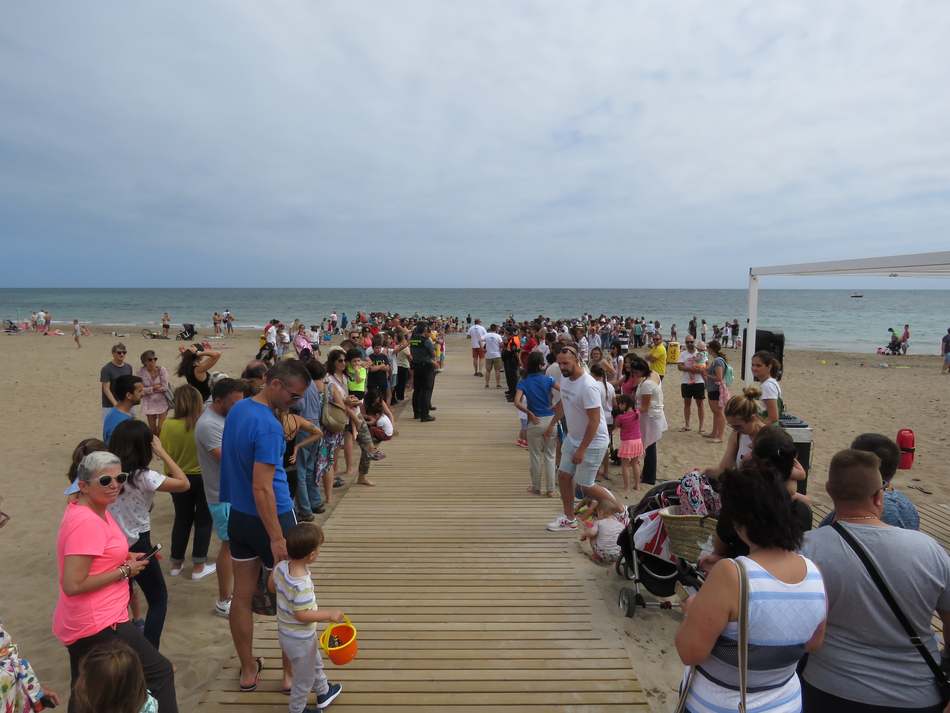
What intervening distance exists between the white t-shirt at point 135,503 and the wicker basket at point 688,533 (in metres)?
3.04

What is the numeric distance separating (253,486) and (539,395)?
369cm

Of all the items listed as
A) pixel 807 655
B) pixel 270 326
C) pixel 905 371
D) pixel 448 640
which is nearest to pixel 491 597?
pixel 448 640

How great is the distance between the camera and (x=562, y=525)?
197 inches

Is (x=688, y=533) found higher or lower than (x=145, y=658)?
higher

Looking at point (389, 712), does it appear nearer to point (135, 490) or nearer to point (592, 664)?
point (592, 664)

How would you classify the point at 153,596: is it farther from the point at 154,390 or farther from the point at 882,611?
the point at 154,390

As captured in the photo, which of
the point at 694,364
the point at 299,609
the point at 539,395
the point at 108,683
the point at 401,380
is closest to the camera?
the point at 108,683

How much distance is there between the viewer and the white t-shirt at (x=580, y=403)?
4.54 metres

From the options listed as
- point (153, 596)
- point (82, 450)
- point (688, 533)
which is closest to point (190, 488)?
point (153, 596)

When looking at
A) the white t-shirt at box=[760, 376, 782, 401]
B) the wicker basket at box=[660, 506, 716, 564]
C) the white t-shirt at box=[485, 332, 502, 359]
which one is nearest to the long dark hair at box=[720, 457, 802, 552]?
the wicker basket at box=[660, 506, 716, 564]

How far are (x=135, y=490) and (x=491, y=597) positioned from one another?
2.37 meters

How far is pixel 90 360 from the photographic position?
18.7m

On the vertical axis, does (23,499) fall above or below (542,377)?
below

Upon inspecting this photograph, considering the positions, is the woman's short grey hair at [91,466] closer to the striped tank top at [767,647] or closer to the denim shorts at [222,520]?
the denim shorts at [222,520]
